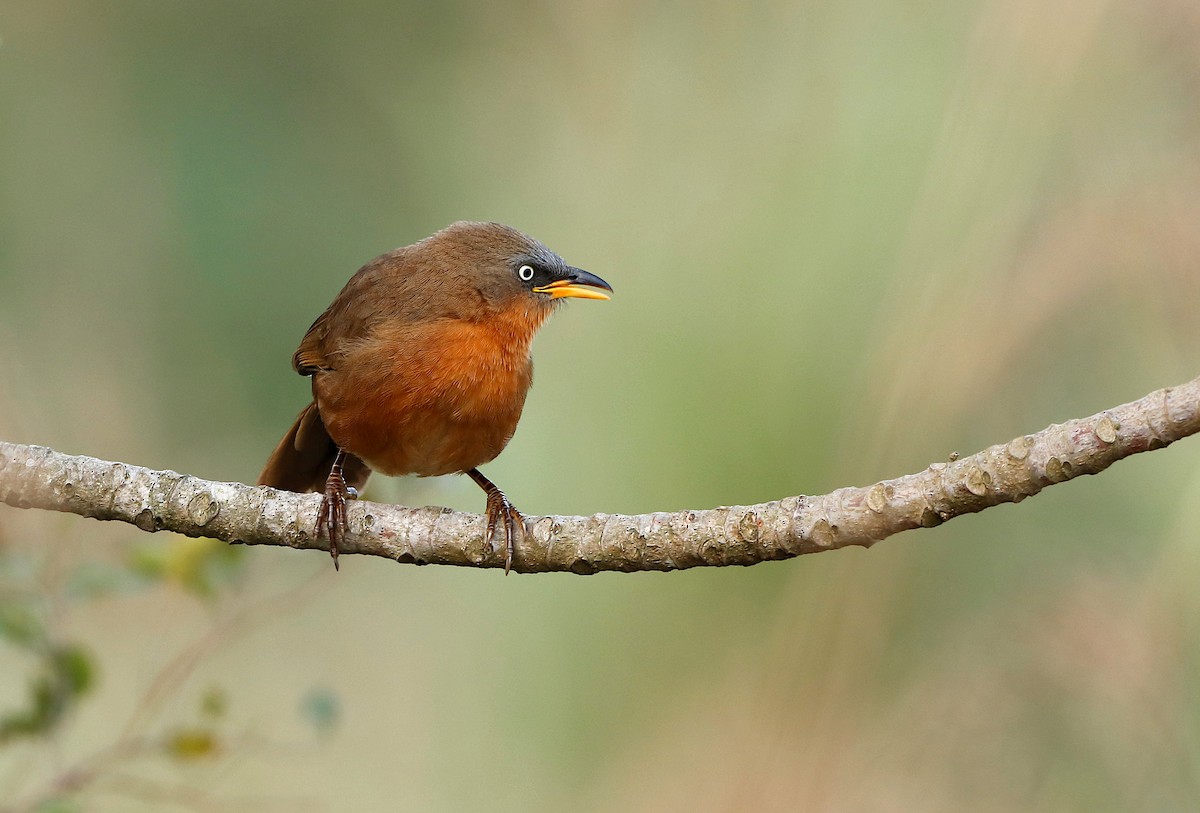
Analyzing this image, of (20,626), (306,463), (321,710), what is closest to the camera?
(20,626)

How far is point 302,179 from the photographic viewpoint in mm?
7371

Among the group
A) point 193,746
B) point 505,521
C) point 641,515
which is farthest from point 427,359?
point 193,746

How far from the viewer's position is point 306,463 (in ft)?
14.7

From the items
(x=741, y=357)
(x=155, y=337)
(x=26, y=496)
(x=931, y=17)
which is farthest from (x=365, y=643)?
(x=931, y=17)

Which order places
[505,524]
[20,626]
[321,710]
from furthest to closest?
1. [321,710]
2. [20,626]
3. [505,524]

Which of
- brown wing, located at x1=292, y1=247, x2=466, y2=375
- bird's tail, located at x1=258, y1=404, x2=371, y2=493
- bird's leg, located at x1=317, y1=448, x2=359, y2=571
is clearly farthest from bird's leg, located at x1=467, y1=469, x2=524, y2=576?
bird's tail, located at x1=258, y1=404, x2=371, y2=493

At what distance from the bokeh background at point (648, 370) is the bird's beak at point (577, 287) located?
77 centimetres

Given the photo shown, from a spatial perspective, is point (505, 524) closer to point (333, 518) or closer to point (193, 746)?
point (333, 518)

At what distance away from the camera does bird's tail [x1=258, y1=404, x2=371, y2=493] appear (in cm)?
441

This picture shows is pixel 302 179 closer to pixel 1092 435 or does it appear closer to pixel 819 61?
pixel 819 61

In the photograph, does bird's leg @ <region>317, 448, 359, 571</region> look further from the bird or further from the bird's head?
the bird's head

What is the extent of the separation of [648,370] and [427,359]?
1.74 meters

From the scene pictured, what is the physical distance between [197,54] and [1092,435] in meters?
→ 6.64

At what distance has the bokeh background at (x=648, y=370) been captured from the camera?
Result: 431 centimetres
